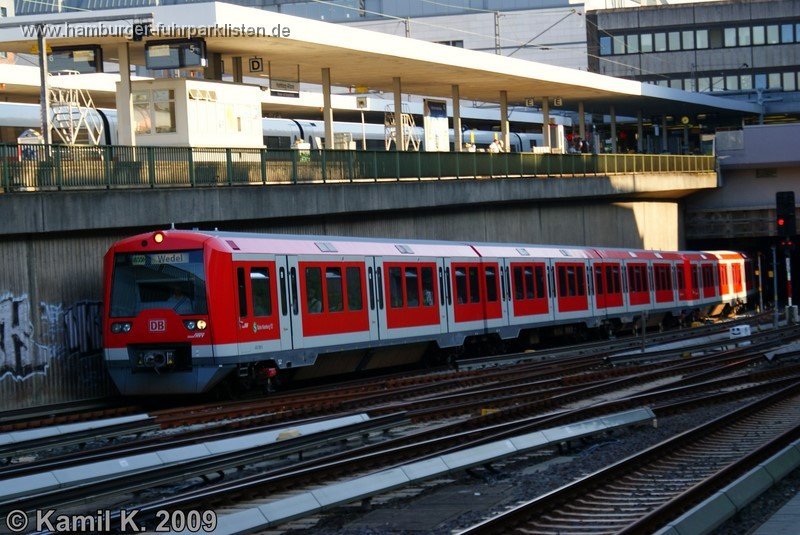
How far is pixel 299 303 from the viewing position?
22.8m

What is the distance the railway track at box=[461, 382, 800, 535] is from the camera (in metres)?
10.9

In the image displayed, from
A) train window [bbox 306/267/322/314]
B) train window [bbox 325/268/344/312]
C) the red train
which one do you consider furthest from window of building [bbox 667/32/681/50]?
train window [bbox 306/267/322/314]

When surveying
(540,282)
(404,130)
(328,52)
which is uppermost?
(328,52)

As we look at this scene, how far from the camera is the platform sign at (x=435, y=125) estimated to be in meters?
42.7

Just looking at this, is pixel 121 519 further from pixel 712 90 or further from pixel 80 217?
pixel 712 90

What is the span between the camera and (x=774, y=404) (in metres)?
19.5

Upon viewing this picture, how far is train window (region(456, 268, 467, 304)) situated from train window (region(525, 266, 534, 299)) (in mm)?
3737

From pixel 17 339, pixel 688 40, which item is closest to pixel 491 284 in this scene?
pixel 17 339

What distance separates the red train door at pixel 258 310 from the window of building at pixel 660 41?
71876mm

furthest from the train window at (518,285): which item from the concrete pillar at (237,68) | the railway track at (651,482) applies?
the railway track at (651,482)

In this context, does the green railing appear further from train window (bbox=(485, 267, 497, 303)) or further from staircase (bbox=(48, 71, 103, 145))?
staircase (bbox=(48, 71, 103, 145))

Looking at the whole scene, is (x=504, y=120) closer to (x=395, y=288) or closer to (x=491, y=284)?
(x=491, y=284)

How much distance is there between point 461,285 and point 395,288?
3338 millimetres

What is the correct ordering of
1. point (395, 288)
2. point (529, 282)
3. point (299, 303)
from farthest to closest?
point (529, 282)
point (395, 288)
point (299, 303)
